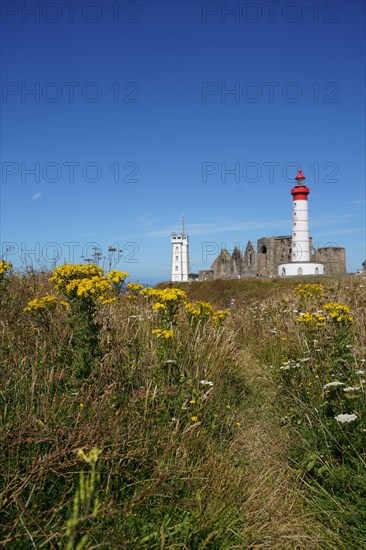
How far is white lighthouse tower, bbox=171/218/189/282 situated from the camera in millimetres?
62219

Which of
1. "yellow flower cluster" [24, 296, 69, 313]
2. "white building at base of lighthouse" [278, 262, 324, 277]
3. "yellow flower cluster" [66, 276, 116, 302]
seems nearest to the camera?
"yellow flower cluster" [66, 276, 116, 302]

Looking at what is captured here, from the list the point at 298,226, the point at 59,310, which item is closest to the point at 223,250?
the point at 298,226

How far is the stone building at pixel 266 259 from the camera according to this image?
155 ft

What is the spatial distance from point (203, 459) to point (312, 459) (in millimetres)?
953

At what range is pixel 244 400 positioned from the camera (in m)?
5.59

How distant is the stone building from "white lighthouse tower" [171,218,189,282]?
8458 mm

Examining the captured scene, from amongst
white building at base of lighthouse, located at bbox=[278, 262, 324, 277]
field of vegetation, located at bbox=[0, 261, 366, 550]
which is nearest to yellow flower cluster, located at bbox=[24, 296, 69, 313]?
field of vegetation, located at bbox=[0, 261, 366, 550]

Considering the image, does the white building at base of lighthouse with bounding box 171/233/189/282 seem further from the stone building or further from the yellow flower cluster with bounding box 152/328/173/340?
the yellow flower cluster with bounding box 152/328/173/340

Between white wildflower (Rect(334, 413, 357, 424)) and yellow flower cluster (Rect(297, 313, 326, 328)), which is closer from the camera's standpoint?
white wildflower (Rect(334, 413, 357, 424))

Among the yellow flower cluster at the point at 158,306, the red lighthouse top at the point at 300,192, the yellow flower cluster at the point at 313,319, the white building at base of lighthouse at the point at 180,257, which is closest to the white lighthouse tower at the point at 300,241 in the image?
the red lighthouse top at the point at 300,192

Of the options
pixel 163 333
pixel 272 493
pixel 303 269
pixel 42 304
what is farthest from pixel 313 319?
pixel 303 269

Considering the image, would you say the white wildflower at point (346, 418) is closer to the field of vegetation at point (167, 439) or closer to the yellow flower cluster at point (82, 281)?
the field of vegetation at point (167, 439)

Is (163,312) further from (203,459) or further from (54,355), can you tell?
(203,459)

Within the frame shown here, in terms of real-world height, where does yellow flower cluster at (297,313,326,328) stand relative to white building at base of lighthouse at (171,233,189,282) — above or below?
below
